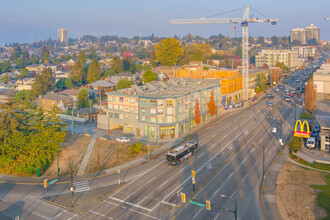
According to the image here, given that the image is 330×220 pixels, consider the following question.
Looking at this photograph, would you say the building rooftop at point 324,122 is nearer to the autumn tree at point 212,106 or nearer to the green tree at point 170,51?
the autumn tree at point 212,106

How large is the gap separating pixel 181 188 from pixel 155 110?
81.5 feet

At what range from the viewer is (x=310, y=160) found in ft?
159

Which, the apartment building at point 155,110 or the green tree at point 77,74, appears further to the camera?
the green tree at point 77,74

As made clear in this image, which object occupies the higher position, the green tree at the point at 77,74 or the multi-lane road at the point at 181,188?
the green tree at the point at 77,74

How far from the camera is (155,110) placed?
6275 centimetres

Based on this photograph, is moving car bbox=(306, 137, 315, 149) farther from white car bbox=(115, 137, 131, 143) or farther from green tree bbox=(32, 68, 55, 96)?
green tree bbox=(32, 68, 55, 96)

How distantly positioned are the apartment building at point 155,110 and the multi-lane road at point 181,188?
7.04 m

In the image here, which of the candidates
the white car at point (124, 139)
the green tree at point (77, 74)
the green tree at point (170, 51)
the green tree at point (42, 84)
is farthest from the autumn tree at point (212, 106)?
the green tree at point (77, 74)

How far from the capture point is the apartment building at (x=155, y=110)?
63.0 meters

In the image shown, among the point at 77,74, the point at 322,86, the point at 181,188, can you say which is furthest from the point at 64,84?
the point at 181,188

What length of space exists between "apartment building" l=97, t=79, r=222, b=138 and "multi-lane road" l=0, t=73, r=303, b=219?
23.1 feet

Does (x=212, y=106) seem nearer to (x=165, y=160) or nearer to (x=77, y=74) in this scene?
(x=165, y=160)

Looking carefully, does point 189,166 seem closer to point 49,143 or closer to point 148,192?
point 148,192

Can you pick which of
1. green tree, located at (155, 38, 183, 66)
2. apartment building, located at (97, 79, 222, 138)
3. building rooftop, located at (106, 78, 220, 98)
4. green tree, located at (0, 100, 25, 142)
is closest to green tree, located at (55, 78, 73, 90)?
green tree, located at (155, 38, 183, 66)
